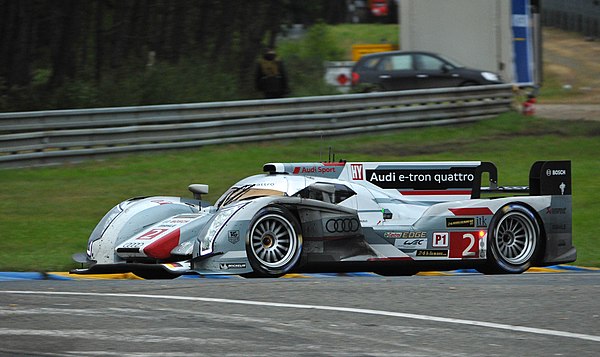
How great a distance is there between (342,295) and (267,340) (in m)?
1.60

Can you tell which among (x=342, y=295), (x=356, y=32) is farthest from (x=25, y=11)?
(x=356, y=32)

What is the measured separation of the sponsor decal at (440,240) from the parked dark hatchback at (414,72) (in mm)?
14192

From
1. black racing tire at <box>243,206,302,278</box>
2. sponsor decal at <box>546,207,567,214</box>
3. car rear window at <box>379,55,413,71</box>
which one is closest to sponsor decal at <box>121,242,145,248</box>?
black racing tire at <box>243,206,302,278</box>

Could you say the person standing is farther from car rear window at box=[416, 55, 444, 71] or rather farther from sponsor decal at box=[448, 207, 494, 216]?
sponsor decal at box=[448, 207, 494, 216]

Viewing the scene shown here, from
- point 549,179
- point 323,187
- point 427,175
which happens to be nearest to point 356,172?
point 323,187

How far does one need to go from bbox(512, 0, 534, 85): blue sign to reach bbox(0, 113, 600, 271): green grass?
434 centimetres

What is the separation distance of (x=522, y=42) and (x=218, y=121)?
10.4 meters

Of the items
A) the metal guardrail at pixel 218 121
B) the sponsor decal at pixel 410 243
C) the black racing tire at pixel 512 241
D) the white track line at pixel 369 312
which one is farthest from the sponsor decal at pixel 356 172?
the metal guardrail at pixel 218 121

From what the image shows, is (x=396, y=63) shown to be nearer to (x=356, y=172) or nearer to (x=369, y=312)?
(x=356, y=172)

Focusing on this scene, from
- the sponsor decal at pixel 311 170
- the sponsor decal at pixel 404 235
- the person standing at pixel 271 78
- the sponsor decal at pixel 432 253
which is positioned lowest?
the sponsor decal at pixel 432 253

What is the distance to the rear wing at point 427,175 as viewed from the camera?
984 centimetres

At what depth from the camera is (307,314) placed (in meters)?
6.48

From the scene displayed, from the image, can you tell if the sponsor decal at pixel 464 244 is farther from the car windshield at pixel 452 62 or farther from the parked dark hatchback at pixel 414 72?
the car windshield at pixel 452 62

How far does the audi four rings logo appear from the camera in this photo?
9117 mm
